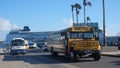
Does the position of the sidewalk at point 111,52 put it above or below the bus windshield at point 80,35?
below

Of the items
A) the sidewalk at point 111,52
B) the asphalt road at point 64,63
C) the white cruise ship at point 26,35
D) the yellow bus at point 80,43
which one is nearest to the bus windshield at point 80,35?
the yellow bus at point 80,43

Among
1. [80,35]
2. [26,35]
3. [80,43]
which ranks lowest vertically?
[80,43]

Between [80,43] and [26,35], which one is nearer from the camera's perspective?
[80,43]

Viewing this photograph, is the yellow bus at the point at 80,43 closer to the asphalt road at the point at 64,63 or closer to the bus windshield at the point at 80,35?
the bus windshield at the point at 80,35

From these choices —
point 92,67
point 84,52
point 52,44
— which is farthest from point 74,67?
point 52,44

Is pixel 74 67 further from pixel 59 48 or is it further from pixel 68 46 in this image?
pixel 59 48

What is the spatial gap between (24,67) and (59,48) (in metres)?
12.1

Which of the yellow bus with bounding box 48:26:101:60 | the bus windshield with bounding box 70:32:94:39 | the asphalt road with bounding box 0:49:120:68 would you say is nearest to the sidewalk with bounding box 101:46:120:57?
the asphalt road with bounding box 0:49:120:68

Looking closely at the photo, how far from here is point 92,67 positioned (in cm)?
2384

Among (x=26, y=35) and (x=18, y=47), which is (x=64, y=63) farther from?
(x=26, y=35)

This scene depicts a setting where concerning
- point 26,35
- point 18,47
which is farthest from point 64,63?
point 26,35

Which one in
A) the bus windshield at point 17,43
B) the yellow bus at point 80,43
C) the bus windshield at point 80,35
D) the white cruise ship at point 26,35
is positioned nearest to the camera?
the yellow bus at point 80,43

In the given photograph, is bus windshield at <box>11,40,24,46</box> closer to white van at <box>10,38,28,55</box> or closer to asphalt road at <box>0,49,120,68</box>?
white van at <box>10,38,28,55</box>

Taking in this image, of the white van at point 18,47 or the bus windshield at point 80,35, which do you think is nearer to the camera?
the bus windshield at point 80,35
